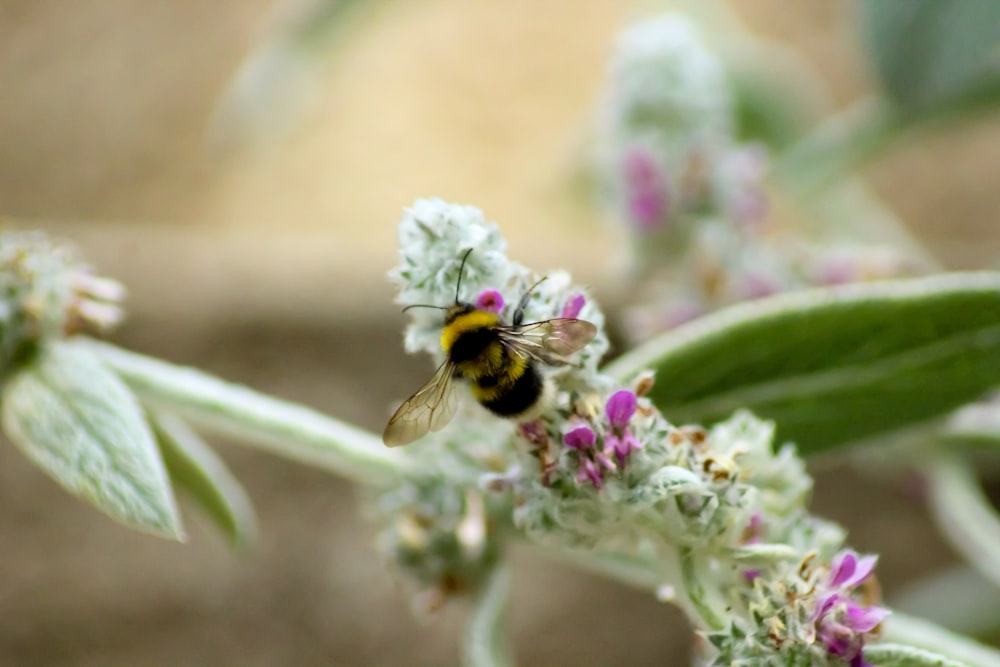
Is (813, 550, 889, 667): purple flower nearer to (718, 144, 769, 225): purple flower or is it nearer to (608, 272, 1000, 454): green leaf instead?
(608, 272, 1000, 454): green leaf

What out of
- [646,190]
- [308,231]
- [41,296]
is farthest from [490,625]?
[308,231]

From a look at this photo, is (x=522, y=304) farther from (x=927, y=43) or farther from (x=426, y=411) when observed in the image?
(x=927, y=43)

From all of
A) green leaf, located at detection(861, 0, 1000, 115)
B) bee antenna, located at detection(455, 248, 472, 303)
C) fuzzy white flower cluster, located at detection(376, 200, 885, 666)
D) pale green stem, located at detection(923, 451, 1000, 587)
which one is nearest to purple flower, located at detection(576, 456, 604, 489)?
fuzzy white flower cluster, located at detection(376, 200, 885, 666)

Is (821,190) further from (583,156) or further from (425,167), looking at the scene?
(425,167)

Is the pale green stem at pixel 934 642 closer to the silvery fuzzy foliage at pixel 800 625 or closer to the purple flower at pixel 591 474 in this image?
the silvery fuzzy foliage at pixel 800 625

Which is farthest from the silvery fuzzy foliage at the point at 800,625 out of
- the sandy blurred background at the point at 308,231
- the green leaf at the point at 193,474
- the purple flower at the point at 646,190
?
the sandy blurred background at the point at 308,231

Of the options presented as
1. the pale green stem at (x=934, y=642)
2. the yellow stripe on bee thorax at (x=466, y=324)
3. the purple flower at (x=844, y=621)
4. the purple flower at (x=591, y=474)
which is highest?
the yellow stripe on bee thorax at (x=466, y=324)
